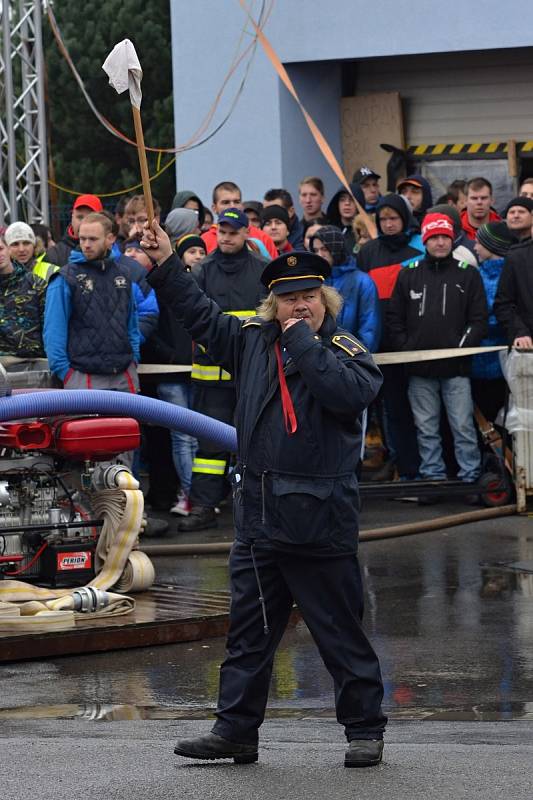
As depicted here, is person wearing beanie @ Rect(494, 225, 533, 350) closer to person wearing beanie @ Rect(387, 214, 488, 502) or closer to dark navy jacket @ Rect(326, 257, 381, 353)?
person wearing beanie @ Rect(387, 214, 488, 502)

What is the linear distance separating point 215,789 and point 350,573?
917mm

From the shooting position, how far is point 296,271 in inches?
224

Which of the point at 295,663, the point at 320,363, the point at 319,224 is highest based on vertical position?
the point at 319,224

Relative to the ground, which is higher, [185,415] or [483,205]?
[483,205]

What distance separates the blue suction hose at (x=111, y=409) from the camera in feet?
26.6

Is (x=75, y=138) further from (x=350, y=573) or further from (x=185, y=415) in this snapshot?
(x=350, y=573)

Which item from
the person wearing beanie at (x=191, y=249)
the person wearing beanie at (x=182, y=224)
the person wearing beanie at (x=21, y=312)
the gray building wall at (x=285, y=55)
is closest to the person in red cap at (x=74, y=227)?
the person wearing beanie at (x=182, y=224)

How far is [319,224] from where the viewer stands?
14.1 metres

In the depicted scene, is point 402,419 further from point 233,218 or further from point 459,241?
point 233,218

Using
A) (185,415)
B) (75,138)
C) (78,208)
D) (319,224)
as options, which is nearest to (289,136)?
(319,224)

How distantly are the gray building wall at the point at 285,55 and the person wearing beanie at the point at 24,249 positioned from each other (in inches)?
253

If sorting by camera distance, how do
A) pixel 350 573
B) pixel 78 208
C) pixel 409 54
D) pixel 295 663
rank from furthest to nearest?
pixel 409 54 < pixel 78 208 < pixel 295 663 < pixel 350 573

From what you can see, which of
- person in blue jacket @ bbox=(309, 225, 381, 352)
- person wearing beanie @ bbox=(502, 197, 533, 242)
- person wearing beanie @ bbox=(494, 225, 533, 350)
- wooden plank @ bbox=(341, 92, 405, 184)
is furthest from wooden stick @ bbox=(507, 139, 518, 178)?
person in blue jacket @ bbox=(309, 225, 381, 352)

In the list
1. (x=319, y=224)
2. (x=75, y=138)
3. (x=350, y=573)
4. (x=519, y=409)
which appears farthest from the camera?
(x=75, y=138)
